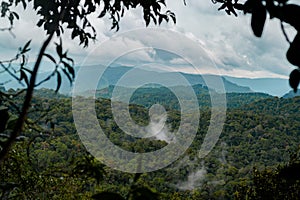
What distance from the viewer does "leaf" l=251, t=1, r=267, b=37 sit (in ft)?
1.33

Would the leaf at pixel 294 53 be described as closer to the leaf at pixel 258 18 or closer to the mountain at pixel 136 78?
the leaf at pixel 258 18

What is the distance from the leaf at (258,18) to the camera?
1.33 feet

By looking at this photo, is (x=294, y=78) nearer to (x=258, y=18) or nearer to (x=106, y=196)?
(x=258, y=18)

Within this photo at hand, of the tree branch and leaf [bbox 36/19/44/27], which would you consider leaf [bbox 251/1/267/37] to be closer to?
the tree branch

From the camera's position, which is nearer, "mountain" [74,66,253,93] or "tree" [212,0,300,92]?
"tree" [212,0,300,92]

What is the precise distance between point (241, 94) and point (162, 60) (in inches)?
2041

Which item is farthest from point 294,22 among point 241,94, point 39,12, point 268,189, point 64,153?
point 241,94

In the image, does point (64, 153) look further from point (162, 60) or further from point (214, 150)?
point (214, 150)

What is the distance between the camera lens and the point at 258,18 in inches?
16.3

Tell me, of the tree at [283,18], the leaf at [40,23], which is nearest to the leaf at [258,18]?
the tree at [283,18]

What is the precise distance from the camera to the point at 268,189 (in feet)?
12.3

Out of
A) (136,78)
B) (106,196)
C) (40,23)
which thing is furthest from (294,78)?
(136,78)

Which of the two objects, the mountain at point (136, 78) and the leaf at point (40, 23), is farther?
the mountain at point (136, 78)

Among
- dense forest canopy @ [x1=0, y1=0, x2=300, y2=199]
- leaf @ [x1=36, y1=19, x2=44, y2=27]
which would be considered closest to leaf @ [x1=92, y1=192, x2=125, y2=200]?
dense forest canopy @ [x1=0, y1=0, x2=300, y2=199]
